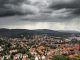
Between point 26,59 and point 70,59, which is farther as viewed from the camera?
point 26,59

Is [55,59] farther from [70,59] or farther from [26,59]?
[26,59]

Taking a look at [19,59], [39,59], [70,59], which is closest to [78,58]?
[70,59]

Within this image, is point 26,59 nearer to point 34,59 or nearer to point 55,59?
point 34,59

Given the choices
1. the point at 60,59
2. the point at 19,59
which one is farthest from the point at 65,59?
the point at 19,59

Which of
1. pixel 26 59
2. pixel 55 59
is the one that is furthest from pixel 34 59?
pixel 55 59

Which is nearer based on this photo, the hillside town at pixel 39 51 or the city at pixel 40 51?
the city at pixel 40 51

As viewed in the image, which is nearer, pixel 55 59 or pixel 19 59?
pixel 55 59

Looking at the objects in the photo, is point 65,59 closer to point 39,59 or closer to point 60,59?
point 60,59

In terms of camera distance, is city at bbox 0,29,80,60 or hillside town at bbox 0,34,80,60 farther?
hillside town at bbox 0,34,80,60
